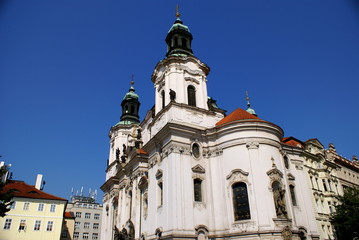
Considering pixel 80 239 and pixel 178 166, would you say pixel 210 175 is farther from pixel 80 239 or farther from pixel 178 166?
pixel 80 239

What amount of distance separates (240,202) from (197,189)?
3.45 metres

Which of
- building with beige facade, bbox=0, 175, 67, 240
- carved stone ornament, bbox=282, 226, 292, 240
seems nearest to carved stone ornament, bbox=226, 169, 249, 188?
carved stone ornament, bbox=282, 226, 292, 240

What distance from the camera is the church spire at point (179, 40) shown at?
31.2 m

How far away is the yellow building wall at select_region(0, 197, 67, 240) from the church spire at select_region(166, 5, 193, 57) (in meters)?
25.0

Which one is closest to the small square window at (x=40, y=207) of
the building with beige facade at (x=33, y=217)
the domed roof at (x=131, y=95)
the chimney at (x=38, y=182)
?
the building with beige facade at (x=33, y=217)

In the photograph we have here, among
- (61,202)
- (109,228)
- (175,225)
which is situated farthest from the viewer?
(61,202)

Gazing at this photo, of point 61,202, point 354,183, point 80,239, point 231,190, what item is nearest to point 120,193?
point 61,202

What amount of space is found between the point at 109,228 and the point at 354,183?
3151cm

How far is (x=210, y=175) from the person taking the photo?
24.2m

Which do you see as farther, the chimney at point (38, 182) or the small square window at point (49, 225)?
the chimney at point (38, 182)

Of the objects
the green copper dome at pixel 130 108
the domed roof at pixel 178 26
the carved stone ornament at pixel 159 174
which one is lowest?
the carved stone ornament at pixel 159 174

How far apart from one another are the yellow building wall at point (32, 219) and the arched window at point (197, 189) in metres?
23.6

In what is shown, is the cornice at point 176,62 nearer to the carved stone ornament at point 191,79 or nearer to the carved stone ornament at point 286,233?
the carved stone ornament at point 191,79

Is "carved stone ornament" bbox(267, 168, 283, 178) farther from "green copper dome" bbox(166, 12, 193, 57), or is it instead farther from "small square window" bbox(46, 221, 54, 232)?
"small square window" bbox(46, 221, 54, 232)
